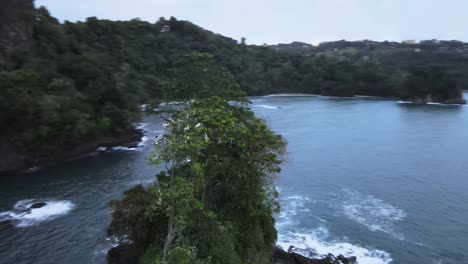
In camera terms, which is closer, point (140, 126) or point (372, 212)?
point (372, 212)

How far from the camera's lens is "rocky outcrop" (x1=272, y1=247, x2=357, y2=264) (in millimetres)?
25256

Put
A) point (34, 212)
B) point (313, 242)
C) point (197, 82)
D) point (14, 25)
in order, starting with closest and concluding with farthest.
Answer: point (313, 242)
point (34, 212)
point (197, 82)
point (14, 25)

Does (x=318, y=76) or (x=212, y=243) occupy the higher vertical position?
(x=318, y=76)

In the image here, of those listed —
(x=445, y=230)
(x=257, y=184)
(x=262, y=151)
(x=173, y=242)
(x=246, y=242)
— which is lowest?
(x=445, y=230)

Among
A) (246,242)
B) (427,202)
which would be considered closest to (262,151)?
(246,242)

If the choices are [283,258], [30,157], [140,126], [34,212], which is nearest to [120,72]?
[140,126]

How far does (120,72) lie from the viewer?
289 ft

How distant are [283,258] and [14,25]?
179ft

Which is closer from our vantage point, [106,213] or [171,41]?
[106,213]

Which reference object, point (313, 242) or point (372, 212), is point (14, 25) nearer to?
point (313, 242)

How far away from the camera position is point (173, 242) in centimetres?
1822

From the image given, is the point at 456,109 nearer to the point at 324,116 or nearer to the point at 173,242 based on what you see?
the point at 324,116

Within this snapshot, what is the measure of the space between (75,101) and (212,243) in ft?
131

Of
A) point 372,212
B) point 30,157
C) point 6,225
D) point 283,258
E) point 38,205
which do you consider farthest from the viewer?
point 30,157
